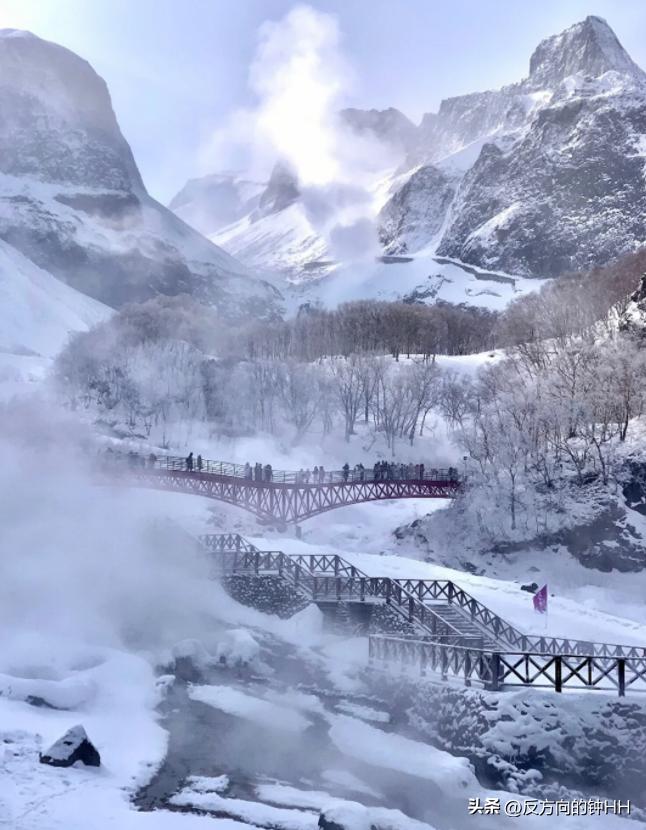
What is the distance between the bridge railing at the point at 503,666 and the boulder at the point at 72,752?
31.6 feet

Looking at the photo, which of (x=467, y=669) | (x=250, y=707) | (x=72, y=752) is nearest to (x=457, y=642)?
(x=467, y=669)

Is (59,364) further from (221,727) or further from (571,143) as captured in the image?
(571,143)

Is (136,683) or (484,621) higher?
(484,621)

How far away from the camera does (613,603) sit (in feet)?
133

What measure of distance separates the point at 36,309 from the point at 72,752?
120 meters

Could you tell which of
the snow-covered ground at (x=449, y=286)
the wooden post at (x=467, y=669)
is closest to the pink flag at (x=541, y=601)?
the wooden post at (x=467, y=669)

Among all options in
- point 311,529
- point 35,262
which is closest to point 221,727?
point 311,529

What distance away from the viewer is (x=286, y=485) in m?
45.1

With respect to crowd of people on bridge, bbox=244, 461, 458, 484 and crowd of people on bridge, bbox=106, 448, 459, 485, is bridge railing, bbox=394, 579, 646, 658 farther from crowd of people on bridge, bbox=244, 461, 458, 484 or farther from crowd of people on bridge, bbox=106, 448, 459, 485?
crowd of people on bridge, bbox=106, 448, 459, 485

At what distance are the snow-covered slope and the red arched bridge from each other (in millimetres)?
70613

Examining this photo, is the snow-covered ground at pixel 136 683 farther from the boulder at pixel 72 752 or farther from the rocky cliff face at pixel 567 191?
the rocky cliff face at pixel 567 191

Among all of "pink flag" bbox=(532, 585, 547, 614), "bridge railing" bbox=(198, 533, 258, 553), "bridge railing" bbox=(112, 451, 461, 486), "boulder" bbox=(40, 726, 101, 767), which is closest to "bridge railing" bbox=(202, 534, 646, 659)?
"pink flag" bbox=(532, 585, 547, 614)

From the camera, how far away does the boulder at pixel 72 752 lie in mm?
16156

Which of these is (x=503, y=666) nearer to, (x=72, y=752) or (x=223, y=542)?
(x=72, y=752)
